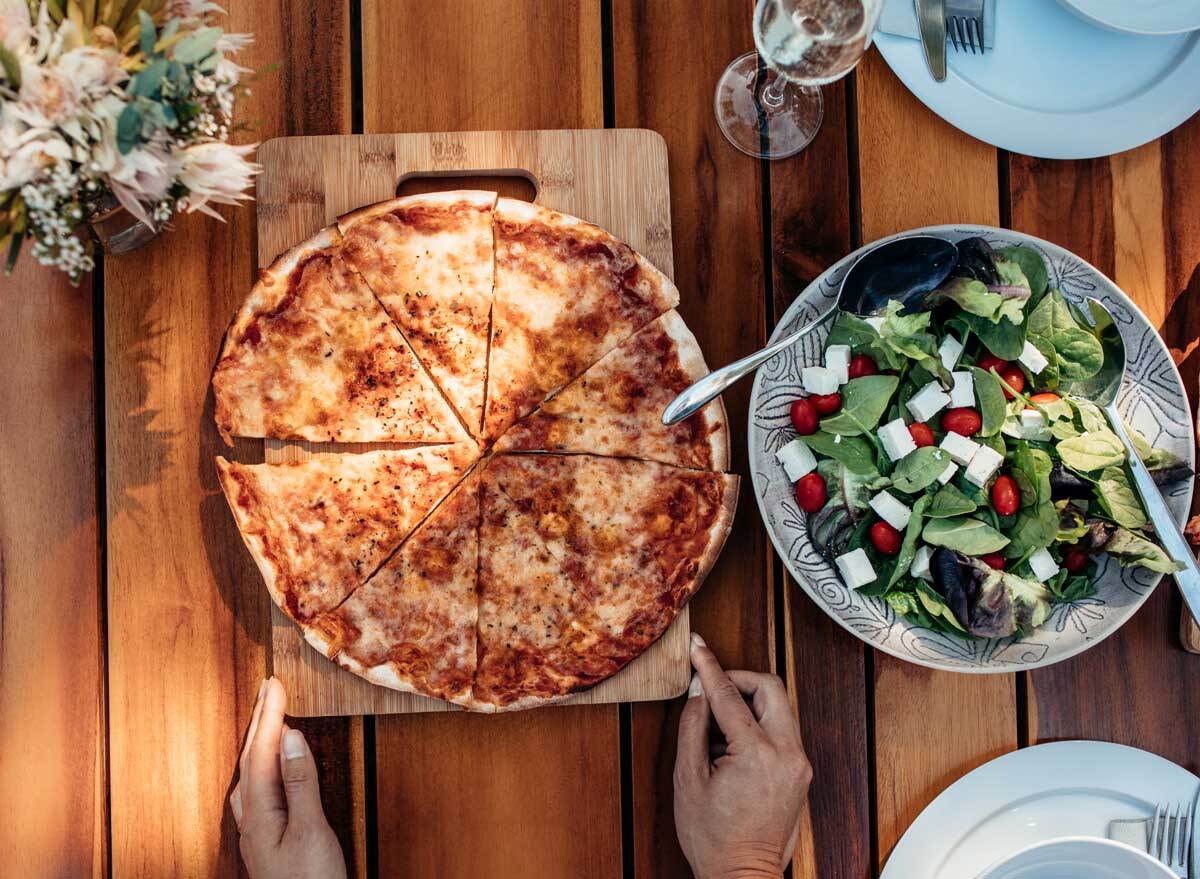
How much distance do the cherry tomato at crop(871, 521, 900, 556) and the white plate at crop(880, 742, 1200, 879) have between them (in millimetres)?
692

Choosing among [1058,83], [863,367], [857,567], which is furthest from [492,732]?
[1058,83]

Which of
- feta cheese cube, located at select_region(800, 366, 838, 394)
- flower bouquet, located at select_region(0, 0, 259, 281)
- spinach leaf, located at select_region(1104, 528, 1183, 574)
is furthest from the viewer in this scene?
feta cheese cube, located at select_region(800, 366, 838, 394)

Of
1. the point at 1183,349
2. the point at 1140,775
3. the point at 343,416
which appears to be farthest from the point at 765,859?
the point at 1183,349

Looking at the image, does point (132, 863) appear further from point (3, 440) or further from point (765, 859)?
point (765, 859)

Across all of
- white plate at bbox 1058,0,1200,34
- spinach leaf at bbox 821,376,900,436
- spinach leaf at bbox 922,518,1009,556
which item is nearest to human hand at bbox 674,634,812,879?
spinach leaf at bbox 922,518,1009,556

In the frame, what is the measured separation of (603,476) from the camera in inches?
91.0

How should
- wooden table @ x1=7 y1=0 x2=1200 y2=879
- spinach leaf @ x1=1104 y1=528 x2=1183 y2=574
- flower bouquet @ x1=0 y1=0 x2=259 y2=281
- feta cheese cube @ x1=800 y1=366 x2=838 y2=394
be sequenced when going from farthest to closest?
wooden table @ x1=7 y1=0 x2=1200 y2=879 → feta cheese cube @ x1=800 y1=366 x2=838 y2=394 → spinach leaf @ x1=1104 y1=528 x2=1183 y2=574 → flower bouquet @ x1=0 y1=0 x2=259 y2=281

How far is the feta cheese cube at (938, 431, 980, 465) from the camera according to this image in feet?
7.10

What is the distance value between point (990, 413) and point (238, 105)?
2142 mm

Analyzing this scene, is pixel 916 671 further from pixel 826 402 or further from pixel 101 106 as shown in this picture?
pixel 101 106

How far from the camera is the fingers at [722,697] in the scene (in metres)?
2.27

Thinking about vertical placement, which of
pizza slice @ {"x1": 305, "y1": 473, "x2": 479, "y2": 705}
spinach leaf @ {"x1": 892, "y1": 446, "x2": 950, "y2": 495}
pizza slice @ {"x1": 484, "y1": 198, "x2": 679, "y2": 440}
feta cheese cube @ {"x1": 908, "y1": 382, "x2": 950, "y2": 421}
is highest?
pizza slice @ {"x1": 484, "y1": 198, "x2": 679, "y2": 440}

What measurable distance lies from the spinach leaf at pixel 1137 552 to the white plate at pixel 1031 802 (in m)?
0.57

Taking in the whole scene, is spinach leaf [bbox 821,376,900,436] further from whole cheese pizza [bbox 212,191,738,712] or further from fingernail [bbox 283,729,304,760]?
fingernail [bbox 283,729,304,760]
